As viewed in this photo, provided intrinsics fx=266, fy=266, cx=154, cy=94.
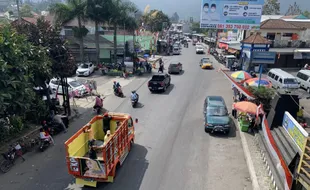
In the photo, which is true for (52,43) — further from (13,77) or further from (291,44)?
(291,44)

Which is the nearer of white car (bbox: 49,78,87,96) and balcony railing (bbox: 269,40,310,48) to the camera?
white car (bbox: 49,78,87,96)

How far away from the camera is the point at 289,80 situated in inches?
985

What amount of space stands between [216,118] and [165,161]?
4834 mm

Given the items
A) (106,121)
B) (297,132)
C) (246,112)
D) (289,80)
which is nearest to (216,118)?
(246,112)

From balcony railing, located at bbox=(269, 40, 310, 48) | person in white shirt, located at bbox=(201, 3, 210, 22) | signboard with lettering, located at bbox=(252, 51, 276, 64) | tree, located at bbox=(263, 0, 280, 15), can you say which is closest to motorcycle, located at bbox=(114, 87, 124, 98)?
signboard with lettering, located at bbox=(252, 51, 276, 64)

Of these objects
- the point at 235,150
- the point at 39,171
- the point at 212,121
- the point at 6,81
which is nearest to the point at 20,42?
the point at 6,81

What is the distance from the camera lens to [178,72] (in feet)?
115

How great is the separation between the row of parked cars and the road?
407 inches

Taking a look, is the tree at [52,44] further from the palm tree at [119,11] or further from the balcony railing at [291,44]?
the balcony railing at [291,44]

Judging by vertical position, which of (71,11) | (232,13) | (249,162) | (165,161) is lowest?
(165,161)

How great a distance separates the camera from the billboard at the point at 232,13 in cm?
2682

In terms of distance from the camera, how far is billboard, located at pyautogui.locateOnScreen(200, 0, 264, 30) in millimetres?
26819

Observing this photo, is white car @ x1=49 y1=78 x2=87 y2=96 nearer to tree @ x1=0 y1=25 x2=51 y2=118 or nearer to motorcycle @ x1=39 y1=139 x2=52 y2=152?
motorcycle @ x1=39 y1=139 x2=52 y2=152

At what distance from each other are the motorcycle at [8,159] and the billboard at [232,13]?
74.3 ft
